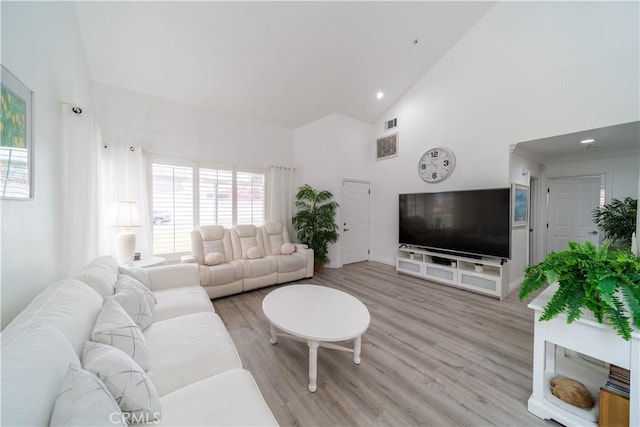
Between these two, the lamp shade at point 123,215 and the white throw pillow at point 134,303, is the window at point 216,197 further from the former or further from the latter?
the white throw pillow at point 134,303

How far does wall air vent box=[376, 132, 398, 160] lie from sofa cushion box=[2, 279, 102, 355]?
4.70 meters

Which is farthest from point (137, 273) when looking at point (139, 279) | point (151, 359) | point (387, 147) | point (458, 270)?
point (387, 147)

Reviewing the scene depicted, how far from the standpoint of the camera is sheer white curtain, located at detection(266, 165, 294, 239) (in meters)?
4.55

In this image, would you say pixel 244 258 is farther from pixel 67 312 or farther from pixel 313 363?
pixel 67 312

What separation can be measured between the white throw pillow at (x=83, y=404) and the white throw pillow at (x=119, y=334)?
301 mm

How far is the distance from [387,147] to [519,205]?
2.45 meters

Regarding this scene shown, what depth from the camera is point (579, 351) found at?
1241mm

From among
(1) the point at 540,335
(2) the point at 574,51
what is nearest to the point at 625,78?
(2) the point at 574,51

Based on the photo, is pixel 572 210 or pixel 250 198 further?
pixel 250 198

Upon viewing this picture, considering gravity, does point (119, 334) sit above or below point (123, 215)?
below

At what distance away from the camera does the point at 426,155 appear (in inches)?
163

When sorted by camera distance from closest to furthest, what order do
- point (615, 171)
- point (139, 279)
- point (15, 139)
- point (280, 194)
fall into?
point (15, 139)
point (139, 279)
point (615, 171)
point (280, 194)

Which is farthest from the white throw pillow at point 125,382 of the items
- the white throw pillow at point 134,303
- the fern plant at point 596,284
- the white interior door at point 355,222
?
A: the white interior door at point 355,222

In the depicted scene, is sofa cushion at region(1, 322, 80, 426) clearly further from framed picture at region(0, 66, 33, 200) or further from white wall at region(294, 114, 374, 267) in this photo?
white wall at region(294, 114, 374, 267)
